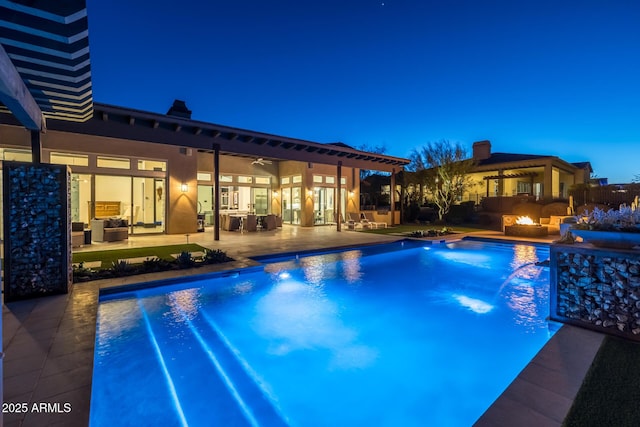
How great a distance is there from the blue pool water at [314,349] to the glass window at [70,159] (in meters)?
7.70

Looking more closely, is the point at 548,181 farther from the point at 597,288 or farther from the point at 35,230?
the point at 35,230

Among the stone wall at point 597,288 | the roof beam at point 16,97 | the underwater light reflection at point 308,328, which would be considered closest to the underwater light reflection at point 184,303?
the underwater light reflection at point 308,328

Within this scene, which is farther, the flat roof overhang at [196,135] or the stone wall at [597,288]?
the flat roof overhang at [196,135]

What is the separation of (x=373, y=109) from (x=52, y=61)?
25360mm

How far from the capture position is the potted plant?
3.12 m

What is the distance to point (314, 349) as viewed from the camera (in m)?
3.71

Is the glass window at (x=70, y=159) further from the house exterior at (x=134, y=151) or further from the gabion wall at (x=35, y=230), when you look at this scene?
the gabion wall at (x=35, y=230)

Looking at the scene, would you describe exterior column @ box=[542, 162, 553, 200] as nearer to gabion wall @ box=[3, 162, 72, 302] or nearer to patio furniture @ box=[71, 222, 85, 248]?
gabion wall @ box=[3, 162, 72, 302]

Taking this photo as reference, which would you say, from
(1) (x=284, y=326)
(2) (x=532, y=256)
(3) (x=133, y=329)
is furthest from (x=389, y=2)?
(3) (x=133, y=329)

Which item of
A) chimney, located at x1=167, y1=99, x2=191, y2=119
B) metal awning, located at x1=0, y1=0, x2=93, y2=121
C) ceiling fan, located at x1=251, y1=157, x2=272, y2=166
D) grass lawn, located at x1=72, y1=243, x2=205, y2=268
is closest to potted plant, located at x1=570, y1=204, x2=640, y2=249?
metal awning, located at x1=0, y1=0, x2=93, y2=121

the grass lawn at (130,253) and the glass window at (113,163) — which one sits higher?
the glass window at (113,163)

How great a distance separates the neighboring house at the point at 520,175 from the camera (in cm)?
1784

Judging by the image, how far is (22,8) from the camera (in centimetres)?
284

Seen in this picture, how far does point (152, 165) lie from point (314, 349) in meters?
11.0
